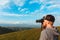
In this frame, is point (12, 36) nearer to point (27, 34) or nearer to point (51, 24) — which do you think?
point (27, 34)

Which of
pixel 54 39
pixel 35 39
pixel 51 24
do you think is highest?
pixel 51 24

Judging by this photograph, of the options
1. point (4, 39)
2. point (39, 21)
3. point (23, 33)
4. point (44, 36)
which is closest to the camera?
point (44, 36)

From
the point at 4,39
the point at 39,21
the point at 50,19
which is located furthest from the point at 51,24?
Answer: the point at 4,39

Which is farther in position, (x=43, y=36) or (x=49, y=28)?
(x=49, y=28)

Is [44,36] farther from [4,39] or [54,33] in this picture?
[4,39]

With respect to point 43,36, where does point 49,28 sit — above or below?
above

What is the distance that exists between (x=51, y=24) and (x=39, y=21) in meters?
1.02

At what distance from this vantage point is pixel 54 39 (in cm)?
692

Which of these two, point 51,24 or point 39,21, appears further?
point 39,21

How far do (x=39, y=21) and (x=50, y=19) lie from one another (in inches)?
40.9

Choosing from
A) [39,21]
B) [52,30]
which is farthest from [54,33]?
[39,21]

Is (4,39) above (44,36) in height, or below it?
below

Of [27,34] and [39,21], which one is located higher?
[39,21]

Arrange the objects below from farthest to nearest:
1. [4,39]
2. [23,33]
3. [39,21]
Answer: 1. [23,33]
2. [4,39]
3. [39,21]
